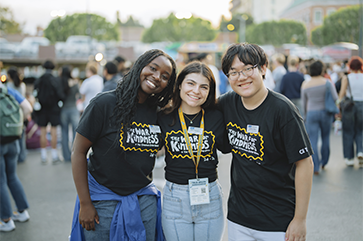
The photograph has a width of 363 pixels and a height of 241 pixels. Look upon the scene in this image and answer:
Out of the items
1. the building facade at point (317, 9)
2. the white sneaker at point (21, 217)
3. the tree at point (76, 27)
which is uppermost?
the building facade at point (317, 9)

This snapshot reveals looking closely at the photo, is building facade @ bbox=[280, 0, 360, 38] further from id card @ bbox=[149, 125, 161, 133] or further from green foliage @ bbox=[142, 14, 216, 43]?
id card @ bbox=[149, 125, 161, 133]

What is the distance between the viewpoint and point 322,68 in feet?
18.5

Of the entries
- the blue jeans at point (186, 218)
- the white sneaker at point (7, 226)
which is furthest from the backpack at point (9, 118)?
the blue jeans at point (186, 218)

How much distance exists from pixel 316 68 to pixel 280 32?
5087 centimetres

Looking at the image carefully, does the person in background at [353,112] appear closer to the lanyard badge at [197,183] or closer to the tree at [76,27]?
the lanyard badge at [197,183]

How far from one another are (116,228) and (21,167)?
5497 millimetres

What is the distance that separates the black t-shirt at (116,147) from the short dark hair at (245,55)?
717mm

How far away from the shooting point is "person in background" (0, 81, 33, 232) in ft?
12.6

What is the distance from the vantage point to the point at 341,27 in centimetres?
4034

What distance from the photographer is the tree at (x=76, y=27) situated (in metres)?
48.4

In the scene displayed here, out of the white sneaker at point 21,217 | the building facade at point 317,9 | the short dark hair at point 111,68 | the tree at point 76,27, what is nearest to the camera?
the white sneaker at point 21,217

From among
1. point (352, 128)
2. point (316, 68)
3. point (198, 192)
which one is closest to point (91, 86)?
point (316, 68)

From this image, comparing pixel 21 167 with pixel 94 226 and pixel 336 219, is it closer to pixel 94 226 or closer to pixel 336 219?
pixel 94 226

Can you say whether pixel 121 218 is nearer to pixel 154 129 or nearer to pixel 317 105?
pixel 154 129
